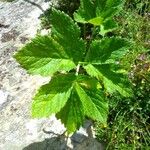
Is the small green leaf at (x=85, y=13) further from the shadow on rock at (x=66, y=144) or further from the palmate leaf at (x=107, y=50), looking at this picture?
the shadow on rock at (x=66, y=144)

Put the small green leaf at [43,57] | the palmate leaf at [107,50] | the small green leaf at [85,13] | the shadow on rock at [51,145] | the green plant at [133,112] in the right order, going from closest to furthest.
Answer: the small green leaf at [43,57] < the palmate leaf at [107,50] < the small green leaf at [85,13] < the shadow on rock at [51,145] < the green plant at [133,112]

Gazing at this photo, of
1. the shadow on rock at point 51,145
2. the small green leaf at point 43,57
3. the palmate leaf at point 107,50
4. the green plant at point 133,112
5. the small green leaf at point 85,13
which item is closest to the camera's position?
the small green leaf at point 43,57

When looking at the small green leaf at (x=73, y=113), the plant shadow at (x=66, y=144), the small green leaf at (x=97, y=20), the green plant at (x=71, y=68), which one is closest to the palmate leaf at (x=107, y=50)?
the green plant at (x=71, y=68)

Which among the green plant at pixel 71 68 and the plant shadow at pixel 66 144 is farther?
the plant shadow at pixel 66 144

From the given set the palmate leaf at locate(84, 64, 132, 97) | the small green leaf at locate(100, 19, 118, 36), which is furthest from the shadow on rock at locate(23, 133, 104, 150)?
the small green leaf at locate(100, 19, 118, 36)

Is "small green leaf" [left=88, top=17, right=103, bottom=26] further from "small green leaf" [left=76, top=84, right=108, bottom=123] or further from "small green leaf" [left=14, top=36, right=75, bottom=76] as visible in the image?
"small green leaf" [left=76, top=84, right=108, bottom=123]
